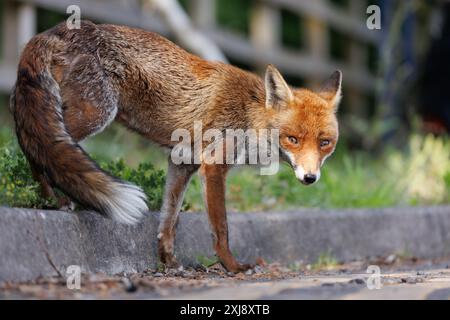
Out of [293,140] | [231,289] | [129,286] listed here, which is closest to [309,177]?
[293,140]

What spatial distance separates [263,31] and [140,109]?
347 inches

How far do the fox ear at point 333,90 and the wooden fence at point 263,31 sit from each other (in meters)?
4.02

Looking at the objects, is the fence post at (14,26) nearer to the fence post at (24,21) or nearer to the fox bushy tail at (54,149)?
the fence post at (24,21)

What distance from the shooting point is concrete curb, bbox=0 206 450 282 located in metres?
4.66

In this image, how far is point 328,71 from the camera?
16172mm

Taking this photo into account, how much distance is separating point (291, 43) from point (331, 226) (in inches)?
498

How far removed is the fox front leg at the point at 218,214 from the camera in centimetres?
578

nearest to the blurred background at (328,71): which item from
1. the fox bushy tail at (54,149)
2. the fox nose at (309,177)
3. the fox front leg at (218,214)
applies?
the fox bushy tail at (54,149)

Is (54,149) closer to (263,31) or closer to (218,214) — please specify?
(218,214)

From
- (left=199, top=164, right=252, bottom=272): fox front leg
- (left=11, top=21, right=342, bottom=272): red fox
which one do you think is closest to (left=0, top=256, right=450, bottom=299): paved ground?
(left=11, top=21, right=342, bottom=272): red fox

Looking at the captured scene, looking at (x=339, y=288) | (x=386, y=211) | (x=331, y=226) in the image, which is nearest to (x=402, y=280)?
(x=339, y=288)
